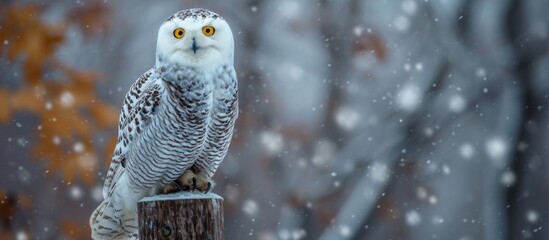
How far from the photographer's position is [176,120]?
1.58 meters

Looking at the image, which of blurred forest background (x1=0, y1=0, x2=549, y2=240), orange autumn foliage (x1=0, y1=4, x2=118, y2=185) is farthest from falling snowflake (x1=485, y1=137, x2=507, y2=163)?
orange autumn foliage (x1=0, y1=4, x2=118, y2=185)

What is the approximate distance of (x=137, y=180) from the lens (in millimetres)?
1696

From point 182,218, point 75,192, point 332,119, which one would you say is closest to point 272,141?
point 332,119

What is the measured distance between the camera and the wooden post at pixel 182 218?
1.40 meters

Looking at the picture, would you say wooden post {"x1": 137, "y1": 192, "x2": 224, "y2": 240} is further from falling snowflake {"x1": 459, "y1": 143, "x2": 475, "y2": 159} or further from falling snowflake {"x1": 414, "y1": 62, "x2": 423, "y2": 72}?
falling snowflake {"x1": 459, "y1": 143, "x2": 475, "y2": 159}

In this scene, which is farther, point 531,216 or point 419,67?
point 419,67

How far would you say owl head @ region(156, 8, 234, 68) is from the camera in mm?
1529

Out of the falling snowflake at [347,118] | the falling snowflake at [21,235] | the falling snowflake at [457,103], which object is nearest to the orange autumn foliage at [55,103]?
the falling snowflake at [21,235]

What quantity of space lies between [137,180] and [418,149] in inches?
92.8

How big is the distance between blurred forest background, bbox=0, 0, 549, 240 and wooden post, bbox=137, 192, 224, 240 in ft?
7.39

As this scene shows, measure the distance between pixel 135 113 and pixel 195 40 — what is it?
0.24 m

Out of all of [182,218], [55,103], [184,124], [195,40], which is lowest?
A: [182,218]

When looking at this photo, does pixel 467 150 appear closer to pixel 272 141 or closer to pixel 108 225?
pixel 272 141

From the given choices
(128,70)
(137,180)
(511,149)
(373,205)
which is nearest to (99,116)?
(128,70)
